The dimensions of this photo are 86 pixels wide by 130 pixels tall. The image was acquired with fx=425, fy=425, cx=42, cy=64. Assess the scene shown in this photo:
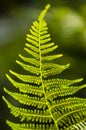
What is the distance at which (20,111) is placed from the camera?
1.90ft

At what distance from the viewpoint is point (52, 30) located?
2.97 m

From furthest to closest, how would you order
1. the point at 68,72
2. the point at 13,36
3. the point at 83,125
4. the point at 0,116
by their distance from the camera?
the point at 13,36 < the point at 68,72 < the point at 0,116 < the point at 83,125

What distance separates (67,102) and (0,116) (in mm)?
1938

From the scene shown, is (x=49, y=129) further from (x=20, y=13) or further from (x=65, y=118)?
(x=20, y=13)

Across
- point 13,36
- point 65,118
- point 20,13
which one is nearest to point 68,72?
point 13,36

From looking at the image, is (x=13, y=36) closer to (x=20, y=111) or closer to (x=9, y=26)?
(x=9, y=26)

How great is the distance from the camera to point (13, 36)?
2.97 metres

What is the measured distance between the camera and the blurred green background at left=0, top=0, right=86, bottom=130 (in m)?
2.72

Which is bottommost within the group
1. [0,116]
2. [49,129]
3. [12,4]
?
[0,116]

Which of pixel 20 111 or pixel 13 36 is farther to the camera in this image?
pixel 13 36

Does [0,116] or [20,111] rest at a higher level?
[20,111]

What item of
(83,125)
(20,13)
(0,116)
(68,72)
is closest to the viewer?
(83,125)

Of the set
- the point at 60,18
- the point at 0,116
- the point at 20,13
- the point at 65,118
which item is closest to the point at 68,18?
the point at 60,18

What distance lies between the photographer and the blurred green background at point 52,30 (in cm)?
272
